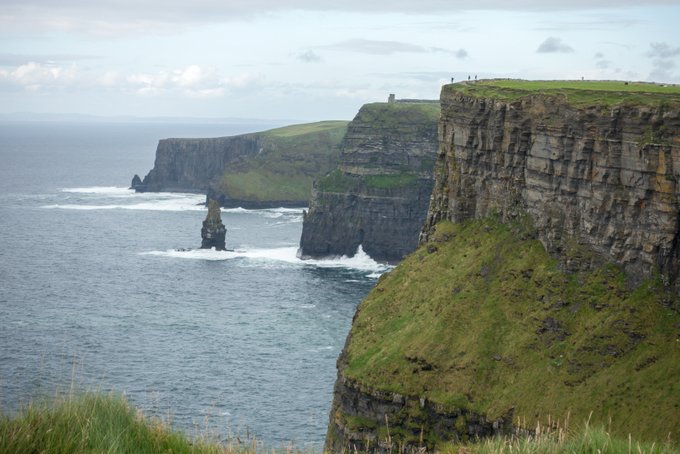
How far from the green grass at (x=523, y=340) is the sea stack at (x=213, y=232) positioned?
103 m

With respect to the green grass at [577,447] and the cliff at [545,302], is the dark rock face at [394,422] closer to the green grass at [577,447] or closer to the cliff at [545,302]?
the cliff at [545,302]

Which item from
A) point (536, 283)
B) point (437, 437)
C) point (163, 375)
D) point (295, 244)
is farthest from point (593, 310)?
point (295, 244)

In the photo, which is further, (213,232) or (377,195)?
(377,195)

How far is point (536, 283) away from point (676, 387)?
52.7ft

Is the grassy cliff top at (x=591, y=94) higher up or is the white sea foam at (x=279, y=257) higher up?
the grassy cliff top at (x=591, y=94)

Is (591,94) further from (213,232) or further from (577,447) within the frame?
(213,232)

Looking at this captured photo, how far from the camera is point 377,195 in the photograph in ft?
620

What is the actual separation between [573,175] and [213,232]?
4567 inches

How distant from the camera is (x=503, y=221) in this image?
85250 mm

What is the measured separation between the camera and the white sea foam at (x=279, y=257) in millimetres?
178750

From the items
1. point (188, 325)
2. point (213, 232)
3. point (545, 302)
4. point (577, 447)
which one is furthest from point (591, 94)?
point (213, 232)

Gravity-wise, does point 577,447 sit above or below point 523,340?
above

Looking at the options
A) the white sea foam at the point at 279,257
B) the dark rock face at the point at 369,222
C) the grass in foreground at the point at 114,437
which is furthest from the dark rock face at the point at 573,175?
the dark rock face at the point at 369,222

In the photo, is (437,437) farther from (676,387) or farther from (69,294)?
(69,294)
